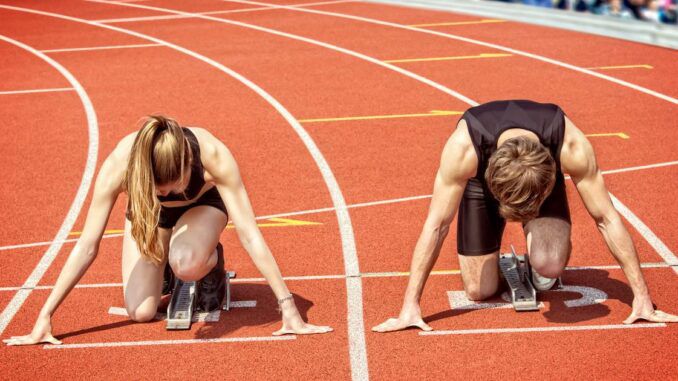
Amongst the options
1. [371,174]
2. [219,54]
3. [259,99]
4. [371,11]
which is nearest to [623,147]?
[371,174]

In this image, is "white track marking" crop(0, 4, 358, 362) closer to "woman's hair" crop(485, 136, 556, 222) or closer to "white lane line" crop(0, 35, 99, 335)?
A: "white lane line" crop(0, 35, 99, 335)

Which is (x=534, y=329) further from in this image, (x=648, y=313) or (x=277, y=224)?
(x=277, y=224)

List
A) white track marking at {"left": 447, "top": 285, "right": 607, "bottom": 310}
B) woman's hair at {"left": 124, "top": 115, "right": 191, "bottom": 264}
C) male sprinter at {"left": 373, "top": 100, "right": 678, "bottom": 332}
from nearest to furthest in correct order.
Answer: male sprinter at {"left": 373, "top": 100, "right": 678, "bottom": 332} < woman's hair at {"left": 124, "top": 115, "right": 191, "bottom": 264} < white track marking at {"left": 447, "top": 285, "right": 607, "bottom": 310}

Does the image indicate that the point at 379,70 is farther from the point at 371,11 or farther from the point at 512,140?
the point at 512,140

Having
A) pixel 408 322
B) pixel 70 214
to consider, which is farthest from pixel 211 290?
pixel 70 214

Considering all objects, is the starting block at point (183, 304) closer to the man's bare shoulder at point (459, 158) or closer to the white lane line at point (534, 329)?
the white lane line at point (534, 329)

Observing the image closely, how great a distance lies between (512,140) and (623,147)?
451 centimetres

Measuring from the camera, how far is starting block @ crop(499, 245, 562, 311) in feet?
19.3

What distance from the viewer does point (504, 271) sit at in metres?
6.32

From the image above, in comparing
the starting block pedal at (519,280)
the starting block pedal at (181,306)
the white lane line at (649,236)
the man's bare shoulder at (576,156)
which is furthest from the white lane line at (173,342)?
the white lane line at (649,236)

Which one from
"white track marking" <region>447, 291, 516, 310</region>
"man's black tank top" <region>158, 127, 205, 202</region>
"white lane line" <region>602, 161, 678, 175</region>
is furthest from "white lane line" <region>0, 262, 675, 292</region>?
"white lane line" <region>602, 161, 678, 175</region>

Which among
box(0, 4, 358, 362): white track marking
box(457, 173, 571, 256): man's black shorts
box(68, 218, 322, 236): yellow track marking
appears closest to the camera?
box(0, 4, 358, 362): white track marking

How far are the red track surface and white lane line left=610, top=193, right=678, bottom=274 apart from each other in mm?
62

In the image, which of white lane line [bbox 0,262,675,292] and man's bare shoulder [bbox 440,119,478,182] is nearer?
man's bare shoulder [bbox 440,119,478,182]
